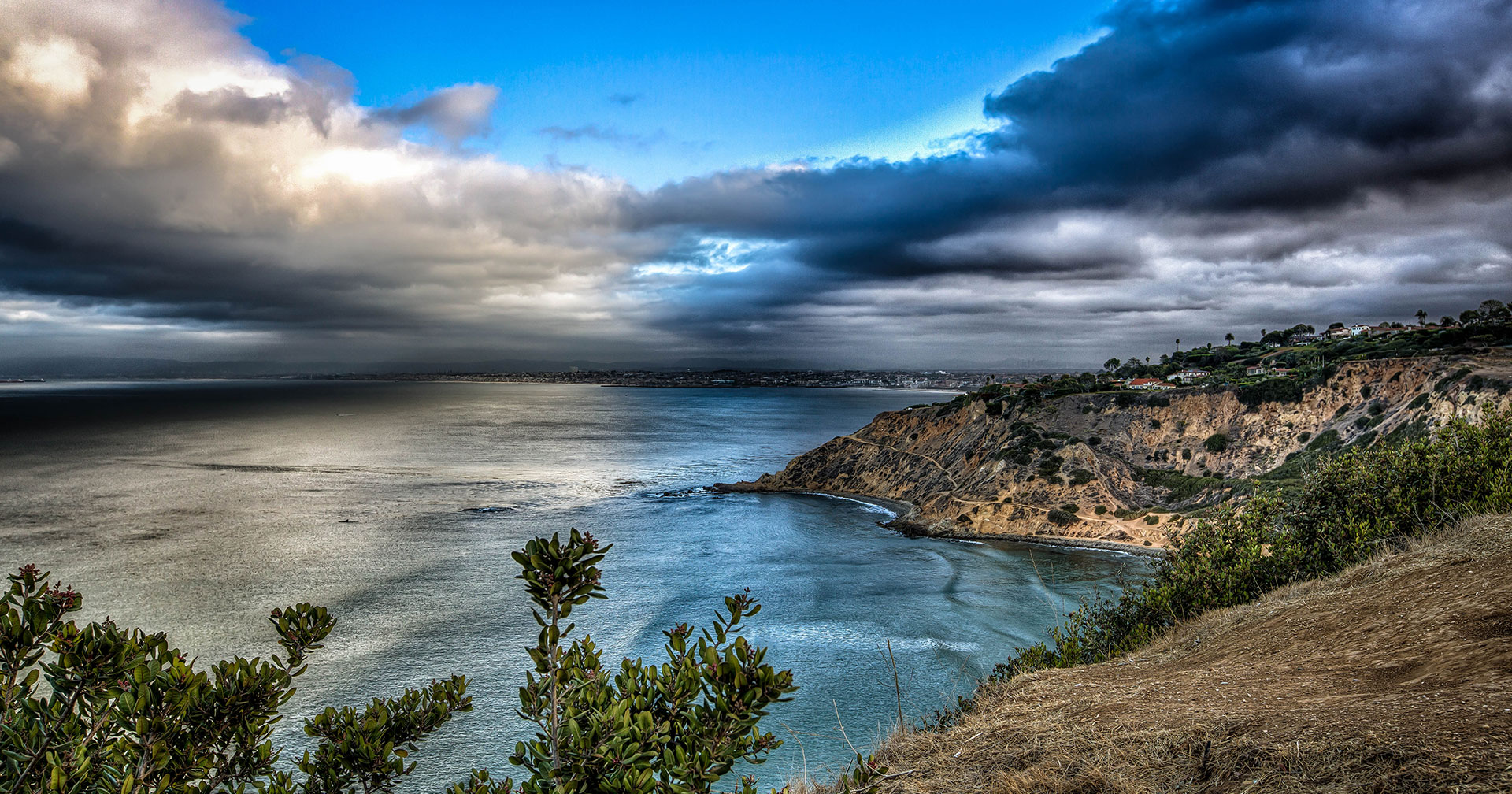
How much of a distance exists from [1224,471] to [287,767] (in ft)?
206

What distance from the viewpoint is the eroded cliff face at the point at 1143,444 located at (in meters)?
48.3

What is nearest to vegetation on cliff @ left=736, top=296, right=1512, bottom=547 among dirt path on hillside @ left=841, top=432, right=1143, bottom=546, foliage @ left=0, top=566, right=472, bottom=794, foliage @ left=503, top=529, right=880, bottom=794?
dirt path on hillside @ left=841, top=432, right=1143, bottom=546

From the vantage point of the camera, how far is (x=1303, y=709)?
7.17 meters

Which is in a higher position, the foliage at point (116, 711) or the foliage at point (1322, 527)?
the foliage at point (116, 711)

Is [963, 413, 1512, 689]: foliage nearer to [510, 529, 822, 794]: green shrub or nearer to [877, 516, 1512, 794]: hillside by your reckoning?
[877, 516, 1512, 794]: hillside

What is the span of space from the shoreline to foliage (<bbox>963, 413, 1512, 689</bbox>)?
2487 cm

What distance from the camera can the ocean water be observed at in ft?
93.0

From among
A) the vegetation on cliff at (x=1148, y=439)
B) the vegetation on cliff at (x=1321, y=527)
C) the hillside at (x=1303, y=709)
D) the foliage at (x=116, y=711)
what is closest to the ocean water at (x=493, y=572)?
the vegetation on cliff at (x=1321, y=527)

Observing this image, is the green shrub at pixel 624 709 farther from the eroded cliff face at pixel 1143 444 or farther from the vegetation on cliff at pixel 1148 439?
the eroded cliff face at pixel 1143 444

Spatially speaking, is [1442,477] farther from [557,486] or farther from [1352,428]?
[557,486]

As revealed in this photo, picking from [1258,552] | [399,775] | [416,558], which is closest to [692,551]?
[416,558]

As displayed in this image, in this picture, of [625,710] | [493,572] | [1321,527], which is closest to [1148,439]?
[1321,527]

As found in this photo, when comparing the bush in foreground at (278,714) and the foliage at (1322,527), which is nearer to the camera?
the bush in foreground at (278,714)

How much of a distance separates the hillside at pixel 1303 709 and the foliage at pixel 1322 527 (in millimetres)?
2811
